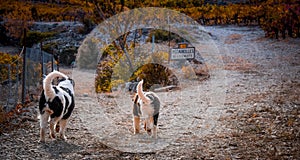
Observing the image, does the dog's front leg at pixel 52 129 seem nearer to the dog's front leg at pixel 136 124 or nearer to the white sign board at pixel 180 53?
the dog's front leg at pixel 136 124

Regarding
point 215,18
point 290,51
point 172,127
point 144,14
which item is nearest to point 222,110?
point 172,127

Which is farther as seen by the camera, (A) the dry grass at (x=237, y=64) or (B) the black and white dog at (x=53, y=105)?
(A) the dry grass at (x=237, y=64)

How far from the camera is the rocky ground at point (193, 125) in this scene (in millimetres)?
4266

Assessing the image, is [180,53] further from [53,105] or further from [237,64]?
[53,105]

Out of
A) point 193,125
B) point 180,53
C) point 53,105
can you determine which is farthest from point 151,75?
point 53,105

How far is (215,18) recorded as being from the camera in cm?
1579

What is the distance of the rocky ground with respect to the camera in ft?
14.0

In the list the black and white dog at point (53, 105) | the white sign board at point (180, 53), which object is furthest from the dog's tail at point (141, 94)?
the white sign board at point (180, 53)

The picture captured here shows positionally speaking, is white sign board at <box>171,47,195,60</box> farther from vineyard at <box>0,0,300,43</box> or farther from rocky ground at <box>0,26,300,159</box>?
vineyard at <box>0,0,300,43</box>

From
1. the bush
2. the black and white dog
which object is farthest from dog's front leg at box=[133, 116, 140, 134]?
the bush

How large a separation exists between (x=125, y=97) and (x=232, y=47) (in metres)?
7.69

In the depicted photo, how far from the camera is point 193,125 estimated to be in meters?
5.63

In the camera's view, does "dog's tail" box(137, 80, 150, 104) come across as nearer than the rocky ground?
No

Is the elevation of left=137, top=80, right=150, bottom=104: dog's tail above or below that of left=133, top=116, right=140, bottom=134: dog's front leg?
above
